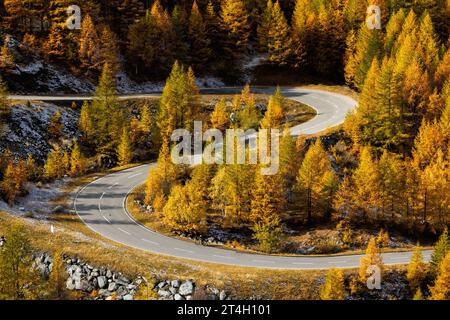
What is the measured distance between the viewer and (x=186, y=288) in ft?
120

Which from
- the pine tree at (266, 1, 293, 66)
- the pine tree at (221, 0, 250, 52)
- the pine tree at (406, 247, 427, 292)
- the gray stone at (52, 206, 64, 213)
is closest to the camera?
the pine tree at (406, 247, 427, 292)

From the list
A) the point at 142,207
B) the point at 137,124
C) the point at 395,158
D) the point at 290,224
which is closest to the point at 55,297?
the point at 142,207

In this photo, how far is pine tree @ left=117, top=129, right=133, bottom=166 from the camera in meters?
58.9

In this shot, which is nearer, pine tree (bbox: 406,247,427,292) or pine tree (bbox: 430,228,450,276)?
pine tree (bbox: 406,247,427,292)

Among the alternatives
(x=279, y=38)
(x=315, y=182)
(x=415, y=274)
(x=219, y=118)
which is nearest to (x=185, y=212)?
(x=315, y=182)

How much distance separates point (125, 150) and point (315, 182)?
22.2m

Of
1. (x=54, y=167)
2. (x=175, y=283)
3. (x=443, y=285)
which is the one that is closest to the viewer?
(x=175, y=283)

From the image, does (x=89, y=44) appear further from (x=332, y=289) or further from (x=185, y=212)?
(x=332, y=289)

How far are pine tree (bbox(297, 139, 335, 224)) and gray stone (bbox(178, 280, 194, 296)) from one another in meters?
18.8

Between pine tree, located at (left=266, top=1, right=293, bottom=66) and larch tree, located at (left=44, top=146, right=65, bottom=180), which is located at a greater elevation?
pine tree, located at (left=266, top=1, right=293, bottom=66)

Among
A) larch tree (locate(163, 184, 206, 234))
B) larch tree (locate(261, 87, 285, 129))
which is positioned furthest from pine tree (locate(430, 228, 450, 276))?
larch tree (locate(261, 87, 285, 129))

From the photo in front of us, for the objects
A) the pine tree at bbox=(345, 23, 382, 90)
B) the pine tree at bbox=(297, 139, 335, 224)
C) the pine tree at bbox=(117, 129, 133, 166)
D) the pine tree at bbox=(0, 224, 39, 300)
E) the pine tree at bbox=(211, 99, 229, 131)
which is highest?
the pine tree at bbox=(345, 23, 382, 90)

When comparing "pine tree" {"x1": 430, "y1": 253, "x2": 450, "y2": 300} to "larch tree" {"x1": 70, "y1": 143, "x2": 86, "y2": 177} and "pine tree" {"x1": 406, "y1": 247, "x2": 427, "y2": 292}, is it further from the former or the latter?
"larch tree" {"x1": 70, "y1": 143, "x2": 86, "y2": 177}

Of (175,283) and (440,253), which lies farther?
(440,253)
